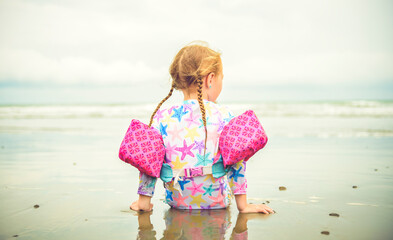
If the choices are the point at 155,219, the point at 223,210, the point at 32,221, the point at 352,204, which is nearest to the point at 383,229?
the point at 352,204

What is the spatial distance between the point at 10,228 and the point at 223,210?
5.16 ft

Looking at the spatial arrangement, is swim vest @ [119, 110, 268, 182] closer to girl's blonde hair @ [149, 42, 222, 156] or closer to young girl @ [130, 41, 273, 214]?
young girl @ [130, 41, 273, 214]

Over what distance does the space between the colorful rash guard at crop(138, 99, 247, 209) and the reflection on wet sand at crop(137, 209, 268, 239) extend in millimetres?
140

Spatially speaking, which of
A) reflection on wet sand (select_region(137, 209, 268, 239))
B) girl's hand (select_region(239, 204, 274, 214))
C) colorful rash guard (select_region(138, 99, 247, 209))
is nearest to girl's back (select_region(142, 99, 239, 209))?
colorful rash guard (select_region(138, 99, 247, 209))

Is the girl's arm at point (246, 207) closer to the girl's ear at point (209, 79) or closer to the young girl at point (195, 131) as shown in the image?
the young girl at point (195, 131)

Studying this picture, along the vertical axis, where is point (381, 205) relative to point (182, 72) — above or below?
below

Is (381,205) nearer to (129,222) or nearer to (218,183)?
(218,183)

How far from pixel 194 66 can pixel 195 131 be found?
1.63 ft

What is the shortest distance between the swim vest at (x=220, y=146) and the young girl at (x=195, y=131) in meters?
0.08

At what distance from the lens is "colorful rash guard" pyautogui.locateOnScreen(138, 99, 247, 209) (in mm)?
2688

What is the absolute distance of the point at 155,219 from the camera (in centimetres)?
270

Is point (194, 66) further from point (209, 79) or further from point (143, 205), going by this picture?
point (143, 205)

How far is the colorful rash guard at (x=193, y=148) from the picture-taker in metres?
2.69

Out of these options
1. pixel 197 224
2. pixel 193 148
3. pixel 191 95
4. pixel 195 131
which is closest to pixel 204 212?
pixel 197 224
